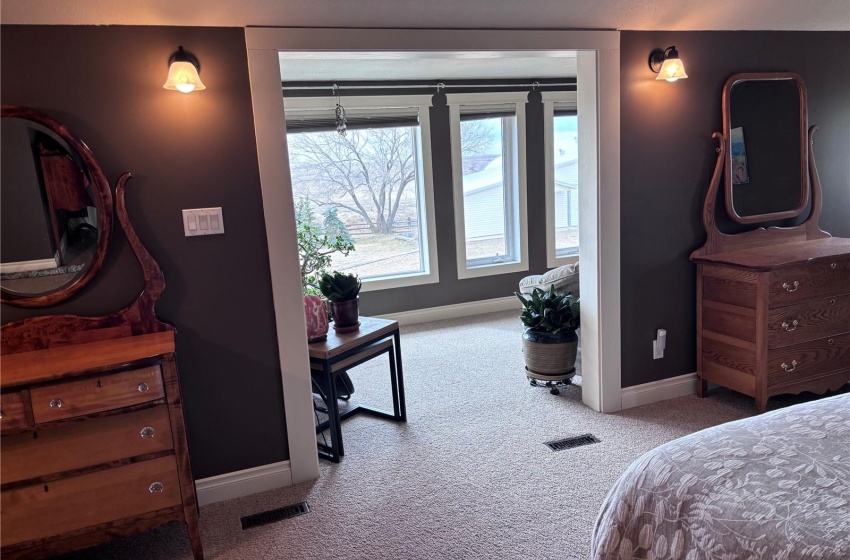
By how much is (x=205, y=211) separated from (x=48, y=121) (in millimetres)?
619

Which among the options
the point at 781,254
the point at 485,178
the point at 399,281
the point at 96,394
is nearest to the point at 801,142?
the point at 781,254

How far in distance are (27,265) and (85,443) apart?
736 millimetres

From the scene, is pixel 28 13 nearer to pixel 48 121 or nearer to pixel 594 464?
pixel 48 121

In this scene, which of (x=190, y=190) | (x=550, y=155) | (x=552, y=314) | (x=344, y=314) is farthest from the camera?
(x=550, y=155)

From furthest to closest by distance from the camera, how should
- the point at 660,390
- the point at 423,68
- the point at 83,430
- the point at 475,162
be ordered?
1. the point at 475,162
2. the point at 423,68
3. the point at 660,390
4. the point at 83,430

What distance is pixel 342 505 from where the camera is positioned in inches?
95.6

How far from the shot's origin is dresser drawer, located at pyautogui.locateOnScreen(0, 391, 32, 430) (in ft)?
5.79

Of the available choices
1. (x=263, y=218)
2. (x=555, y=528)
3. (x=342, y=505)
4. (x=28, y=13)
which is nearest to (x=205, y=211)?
(x=263, y=218)

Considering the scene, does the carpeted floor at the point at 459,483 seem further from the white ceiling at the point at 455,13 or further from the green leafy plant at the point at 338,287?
the white ceiling at the point at 455,13

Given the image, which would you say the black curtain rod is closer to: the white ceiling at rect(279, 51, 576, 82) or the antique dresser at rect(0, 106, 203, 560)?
the white ceiling at rect(279, 51, 576, 82)

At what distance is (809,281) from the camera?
2910mm

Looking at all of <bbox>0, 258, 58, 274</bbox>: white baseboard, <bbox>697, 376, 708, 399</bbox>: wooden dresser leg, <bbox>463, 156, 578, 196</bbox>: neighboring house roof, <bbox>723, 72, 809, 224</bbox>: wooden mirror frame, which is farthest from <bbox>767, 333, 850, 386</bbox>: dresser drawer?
<bbox>0, 258, 58, 274</bbox>: white baseboard

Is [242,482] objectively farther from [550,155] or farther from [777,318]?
[550,155]

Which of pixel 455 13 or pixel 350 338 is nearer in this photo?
pixel 455 13
